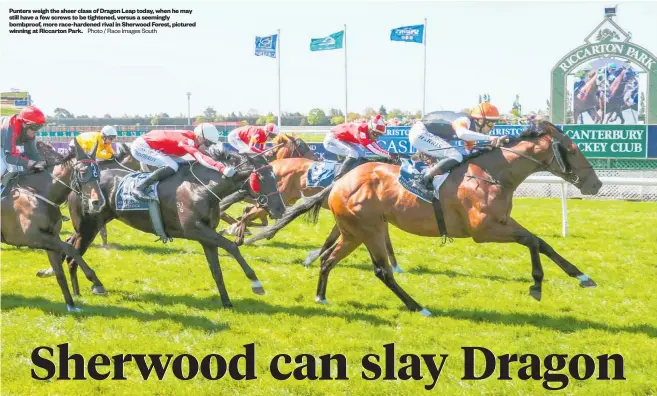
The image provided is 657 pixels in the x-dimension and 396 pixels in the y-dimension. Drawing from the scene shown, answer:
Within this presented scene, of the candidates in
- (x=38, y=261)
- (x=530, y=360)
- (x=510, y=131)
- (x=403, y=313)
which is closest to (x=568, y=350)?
(x=530, y=360)

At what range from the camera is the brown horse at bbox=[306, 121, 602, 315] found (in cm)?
622

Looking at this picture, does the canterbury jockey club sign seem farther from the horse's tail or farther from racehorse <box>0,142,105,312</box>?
racehorse <box>0,142,105,312</box>

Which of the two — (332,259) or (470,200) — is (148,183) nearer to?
(332,259)

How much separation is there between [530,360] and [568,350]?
397mm

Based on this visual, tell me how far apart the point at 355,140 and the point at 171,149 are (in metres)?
2.80

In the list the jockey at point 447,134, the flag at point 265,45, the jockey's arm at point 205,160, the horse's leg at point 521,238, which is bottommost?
the horse's leg at point 521,238

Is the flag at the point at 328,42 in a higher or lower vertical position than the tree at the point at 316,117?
higher

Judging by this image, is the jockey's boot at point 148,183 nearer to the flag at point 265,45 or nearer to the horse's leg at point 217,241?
the horse's leg at point 217,241

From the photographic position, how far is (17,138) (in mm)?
6867

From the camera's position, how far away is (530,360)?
16.9 ft

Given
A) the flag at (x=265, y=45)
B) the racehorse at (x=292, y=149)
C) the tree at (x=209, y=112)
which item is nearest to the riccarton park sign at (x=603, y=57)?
the flag at (x=265, y=45)

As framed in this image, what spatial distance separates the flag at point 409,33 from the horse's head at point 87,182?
21.3 metres

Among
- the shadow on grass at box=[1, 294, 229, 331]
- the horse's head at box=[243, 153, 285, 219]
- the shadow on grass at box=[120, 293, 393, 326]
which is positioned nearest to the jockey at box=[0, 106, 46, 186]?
the shadow on grass at box=[1, 294, 229, 331]

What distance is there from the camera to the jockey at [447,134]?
21.3ft
